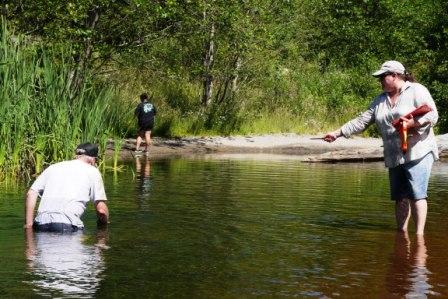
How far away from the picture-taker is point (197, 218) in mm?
12289

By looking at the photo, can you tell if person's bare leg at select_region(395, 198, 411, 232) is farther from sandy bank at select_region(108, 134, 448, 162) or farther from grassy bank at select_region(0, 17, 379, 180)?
sandy bank at select_region(108, 134, 448, 162)

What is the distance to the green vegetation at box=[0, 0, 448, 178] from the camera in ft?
52.6

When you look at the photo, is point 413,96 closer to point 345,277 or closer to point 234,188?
point 345,277

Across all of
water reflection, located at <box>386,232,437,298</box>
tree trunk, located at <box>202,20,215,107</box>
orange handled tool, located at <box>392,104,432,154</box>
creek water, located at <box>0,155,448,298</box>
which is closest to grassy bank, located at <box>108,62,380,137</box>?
tree trunk, located at <box>202,20,215,107</box>

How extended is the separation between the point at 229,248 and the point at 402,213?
7.78 feet

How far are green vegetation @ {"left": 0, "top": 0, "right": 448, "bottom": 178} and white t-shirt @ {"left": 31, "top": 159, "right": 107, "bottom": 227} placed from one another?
4.94 metres

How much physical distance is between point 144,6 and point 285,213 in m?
13.5

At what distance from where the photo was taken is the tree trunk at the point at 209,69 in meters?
30.4

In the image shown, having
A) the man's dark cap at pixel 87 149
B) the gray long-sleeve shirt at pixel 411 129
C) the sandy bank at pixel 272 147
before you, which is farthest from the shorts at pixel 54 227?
the sandy bank at pixel 272 147

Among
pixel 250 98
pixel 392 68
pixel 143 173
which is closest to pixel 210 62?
pixel 250 98

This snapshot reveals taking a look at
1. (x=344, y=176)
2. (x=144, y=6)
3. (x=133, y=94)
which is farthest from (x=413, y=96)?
(x=133, y=94)

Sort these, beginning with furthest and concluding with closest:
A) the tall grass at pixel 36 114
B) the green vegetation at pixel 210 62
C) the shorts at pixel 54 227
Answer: the green vegetation at pixel 210 62 < the tall grass at pixel 36 114 < the shorts at pixel 54 227

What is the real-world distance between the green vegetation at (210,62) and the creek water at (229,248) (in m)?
1.73

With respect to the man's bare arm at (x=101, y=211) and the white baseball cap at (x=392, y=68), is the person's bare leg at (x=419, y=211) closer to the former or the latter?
the white baseball cap at (x=392, y=68)
